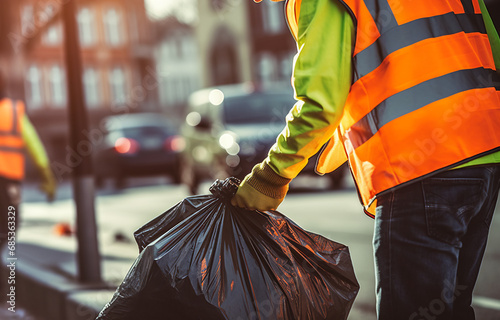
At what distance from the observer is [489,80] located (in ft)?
7.36

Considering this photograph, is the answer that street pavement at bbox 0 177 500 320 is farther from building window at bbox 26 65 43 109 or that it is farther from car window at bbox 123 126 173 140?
building window at bbox 26 65 43 109

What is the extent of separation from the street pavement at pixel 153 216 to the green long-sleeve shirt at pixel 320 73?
234 cm

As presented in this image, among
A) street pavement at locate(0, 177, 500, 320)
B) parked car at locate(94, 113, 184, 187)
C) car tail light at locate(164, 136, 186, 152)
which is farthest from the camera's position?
car tail light at locate(164, 136, 186, 152)

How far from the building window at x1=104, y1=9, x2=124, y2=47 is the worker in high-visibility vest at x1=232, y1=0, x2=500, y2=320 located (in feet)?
131

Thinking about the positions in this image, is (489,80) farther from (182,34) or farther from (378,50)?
(182,34)

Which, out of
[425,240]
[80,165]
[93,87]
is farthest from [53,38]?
[425,240]

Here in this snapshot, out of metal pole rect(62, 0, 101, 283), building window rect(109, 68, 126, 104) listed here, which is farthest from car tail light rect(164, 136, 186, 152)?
building window rect(109, 68, 126, 104)

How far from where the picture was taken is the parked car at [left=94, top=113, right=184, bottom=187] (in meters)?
17.1

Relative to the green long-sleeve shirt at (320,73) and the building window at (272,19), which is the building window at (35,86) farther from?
the green long-sleeve shirt at (320,73)

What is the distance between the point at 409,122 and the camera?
2111mm

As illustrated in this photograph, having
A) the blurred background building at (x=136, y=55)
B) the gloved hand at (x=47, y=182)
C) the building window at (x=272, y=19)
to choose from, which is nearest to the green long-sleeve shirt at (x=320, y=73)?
the gloved hand at (x=47, y=182)

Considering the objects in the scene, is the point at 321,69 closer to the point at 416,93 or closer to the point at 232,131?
the point at 416,93

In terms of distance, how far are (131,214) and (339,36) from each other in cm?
916

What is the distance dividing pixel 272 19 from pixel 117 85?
10119 millimetres
